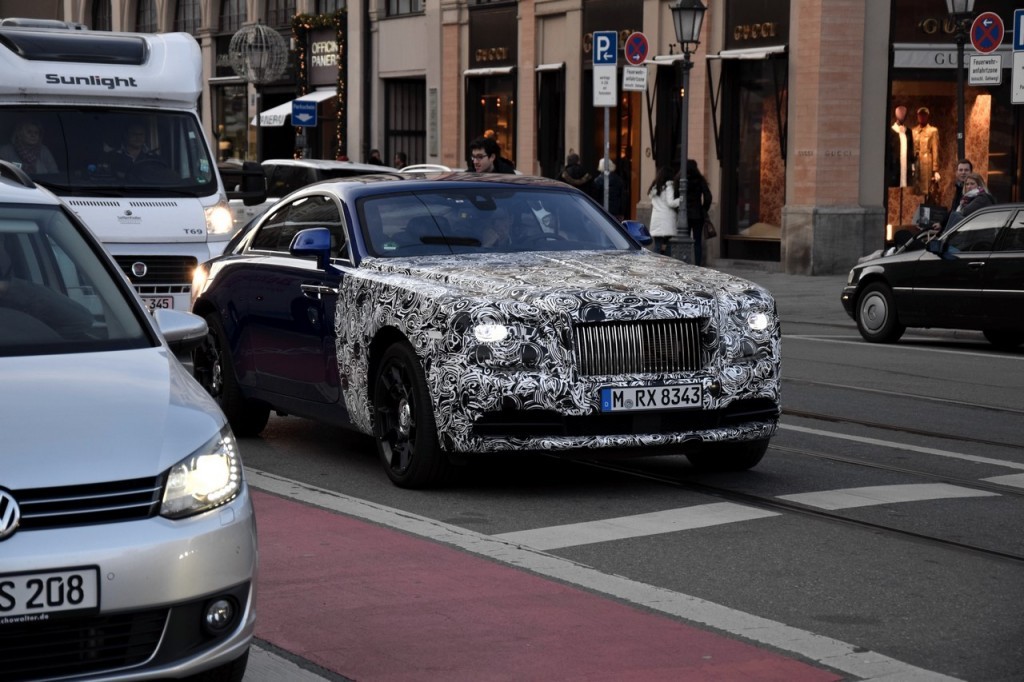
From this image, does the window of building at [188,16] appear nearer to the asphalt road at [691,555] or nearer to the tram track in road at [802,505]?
the asphalt road at [691,555]

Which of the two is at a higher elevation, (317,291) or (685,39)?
(685,39)

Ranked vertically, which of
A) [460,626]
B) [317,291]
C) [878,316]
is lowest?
[878,316]

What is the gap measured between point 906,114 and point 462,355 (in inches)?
845

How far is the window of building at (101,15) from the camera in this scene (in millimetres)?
61775

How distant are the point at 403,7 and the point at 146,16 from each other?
1820 centimetres

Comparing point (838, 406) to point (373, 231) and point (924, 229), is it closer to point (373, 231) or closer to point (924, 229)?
point (373, 231)

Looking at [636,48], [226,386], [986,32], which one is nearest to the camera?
[226,386]

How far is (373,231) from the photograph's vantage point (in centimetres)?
977

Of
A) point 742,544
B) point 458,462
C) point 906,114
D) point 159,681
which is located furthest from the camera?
point 906,114

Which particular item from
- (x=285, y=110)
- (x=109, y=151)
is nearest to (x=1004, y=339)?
(x=109, y=151)

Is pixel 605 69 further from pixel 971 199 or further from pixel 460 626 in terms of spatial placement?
pixel 460 626

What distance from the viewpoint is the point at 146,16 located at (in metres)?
58.2

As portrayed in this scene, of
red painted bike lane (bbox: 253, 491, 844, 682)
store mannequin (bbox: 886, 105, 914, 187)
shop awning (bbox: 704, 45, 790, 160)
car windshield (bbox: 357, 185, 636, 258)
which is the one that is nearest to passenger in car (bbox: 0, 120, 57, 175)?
car windshield (bbox: 357, 185, 636, 258)

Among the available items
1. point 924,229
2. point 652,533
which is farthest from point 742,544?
point 924,229
